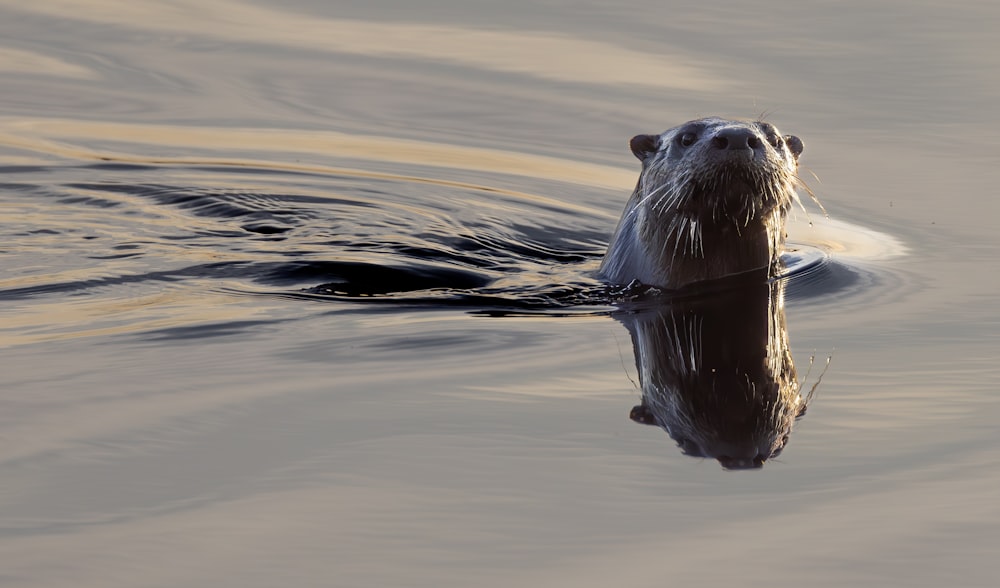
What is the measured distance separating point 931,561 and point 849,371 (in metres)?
1.42

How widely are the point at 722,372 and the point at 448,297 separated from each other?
1433 mm

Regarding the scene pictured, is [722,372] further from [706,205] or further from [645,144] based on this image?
[645,144]

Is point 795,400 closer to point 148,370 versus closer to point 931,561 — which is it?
point 931,561

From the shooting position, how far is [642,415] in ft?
13.1

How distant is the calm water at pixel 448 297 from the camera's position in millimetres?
3152

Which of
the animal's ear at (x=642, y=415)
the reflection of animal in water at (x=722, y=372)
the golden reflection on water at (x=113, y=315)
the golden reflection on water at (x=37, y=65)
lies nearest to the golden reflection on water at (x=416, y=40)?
the golden reflection on water at (x=37, y=65)

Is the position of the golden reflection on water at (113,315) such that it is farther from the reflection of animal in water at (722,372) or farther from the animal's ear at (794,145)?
the animal's ear at (794,145)

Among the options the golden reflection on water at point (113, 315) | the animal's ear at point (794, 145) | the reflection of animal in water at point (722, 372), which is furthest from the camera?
the animal's ear at point (794, 145)

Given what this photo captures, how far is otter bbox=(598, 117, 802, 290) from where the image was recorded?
5273mm

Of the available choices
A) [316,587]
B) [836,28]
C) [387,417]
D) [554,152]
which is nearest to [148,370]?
[387,417]

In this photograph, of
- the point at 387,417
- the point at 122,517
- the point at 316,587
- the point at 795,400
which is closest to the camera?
the point at 316,587

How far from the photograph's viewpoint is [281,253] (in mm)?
6570

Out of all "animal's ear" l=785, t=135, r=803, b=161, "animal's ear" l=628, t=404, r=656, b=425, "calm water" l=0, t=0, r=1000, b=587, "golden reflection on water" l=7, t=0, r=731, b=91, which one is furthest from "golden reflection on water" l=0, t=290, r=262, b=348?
"golden reflection on water" l=7, t=0, r=731, b=91

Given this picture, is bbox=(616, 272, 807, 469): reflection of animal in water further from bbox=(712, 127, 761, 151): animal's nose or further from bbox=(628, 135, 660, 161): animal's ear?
bbox=(628, 135, 660, 161): animal's ear
